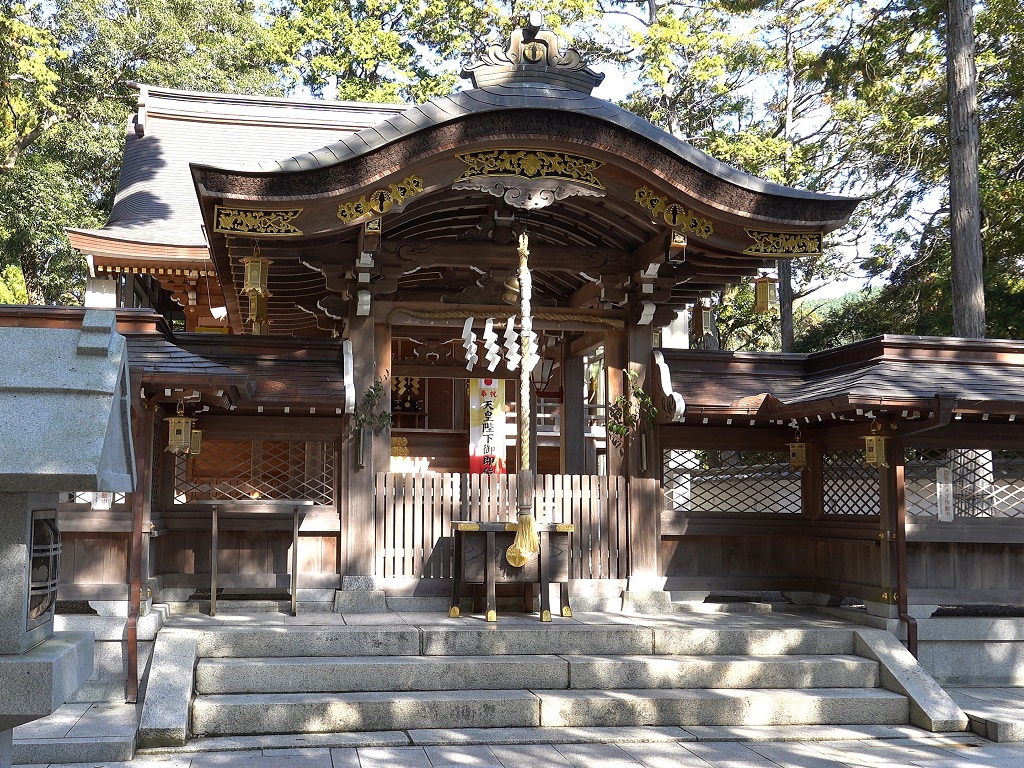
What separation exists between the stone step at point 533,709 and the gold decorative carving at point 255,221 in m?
3.75

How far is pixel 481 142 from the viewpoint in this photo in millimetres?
8406

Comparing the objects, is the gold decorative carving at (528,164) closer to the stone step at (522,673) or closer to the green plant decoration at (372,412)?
the green plant decoration at (372,412)

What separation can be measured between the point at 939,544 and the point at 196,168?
24.1ft

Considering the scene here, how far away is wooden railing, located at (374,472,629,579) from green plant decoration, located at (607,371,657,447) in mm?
500

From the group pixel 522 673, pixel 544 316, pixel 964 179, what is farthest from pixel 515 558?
pixel 964 179

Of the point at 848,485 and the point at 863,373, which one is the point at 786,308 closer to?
the point at 848,485

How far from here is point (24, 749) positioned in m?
Answer: 6.14

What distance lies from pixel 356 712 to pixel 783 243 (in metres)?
5.65

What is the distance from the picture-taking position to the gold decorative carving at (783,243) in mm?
9195

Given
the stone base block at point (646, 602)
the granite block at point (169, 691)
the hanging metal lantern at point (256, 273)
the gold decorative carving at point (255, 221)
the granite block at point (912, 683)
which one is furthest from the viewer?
the stone base block at point (646, 602)

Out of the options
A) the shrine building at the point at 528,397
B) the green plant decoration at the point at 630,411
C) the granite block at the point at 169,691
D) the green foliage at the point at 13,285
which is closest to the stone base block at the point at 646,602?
the shrine building at the point at 528,397

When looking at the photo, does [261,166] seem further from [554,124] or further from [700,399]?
[700,399]

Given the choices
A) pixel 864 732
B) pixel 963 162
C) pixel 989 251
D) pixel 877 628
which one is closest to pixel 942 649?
pixel 877 628

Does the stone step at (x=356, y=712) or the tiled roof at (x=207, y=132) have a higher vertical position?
the tiled roof at (x=207, y=132)
